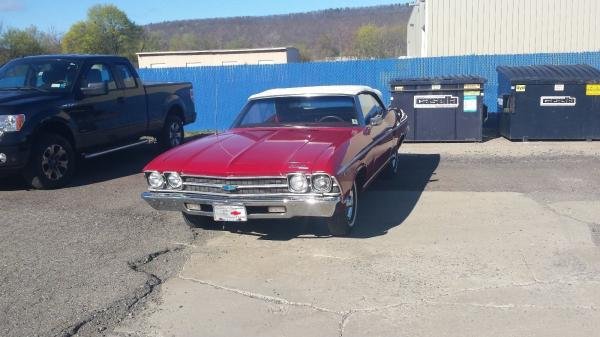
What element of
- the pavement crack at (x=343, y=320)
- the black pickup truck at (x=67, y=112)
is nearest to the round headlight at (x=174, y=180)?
the pavement crack at (x=343, y=320)

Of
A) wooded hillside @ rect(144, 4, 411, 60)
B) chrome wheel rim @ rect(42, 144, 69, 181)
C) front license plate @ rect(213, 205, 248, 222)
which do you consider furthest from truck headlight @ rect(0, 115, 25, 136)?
wooded hillside @ rect(144, 4, 411, 60)

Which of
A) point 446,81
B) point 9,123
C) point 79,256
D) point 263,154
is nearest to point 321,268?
point 263,154

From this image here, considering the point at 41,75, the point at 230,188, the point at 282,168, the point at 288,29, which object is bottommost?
the point at 230,188

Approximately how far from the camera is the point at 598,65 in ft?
49.1

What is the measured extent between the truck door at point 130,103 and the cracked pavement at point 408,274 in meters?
4.55

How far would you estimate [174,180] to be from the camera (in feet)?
19.3

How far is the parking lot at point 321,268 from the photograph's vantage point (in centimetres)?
424

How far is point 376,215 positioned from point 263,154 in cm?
180

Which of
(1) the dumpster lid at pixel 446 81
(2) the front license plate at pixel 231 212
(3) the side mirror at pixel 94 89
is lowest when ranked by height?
(2) the front license plate at pixel 231 212

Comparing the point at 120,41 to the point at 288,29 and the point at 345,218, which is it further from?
the point at 345,218

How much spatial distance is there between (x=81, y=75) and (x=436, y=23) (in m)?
16.7

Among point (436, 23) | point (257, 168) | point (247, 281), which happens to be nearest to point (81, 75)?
point (257, 168)

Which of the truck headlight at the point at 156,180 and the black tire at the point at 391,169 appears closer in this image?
the truck headlight at the point at 156,180

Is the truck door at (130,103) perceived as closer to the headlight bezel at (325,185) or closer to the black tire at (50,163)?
the black tire at (50,163)
